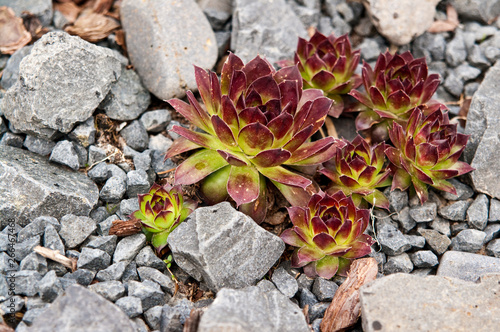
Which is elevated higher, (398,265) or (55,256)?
(55,256)

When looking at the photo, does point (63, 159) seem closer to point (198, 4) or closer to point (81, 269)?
point (81, 269)

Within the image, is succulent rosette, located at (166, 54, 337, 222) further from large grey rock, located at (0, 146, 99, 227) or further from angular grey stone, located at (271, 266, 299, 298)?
large grey rock, located at (0, 146, 99, 227)

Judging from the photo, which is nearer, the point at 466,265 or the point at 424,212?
the point at 466,265

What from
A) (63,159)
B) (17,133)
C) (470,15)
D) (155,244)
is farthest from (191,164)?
(470,15)

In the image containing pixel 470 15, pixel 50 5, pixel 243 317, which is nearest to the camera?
pixel 243 317

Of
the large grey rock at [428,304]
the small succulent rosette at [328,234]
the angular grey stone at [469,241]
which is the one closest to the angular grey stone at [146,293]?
the small succulent rosette at [328,234]

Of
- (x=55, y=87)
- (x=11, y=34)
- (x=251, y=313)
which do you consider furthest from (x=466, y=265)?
(x=11, y=34)

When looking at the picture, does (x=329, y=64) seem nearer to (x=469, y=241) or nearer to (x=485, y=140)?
(x=485, y=140)
